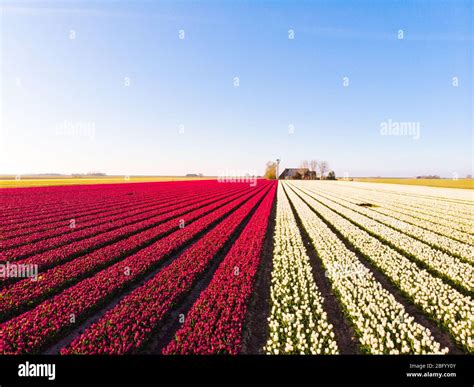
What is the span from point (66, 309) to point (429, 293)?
10321 millimetres

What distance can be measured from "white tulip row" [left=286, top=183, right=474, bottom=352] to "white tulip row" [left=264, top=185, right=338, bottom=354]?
2800mm

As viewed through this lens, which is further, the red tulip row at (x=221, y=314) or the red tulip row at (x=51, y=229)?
the red tulip row at (x=51, y=229)

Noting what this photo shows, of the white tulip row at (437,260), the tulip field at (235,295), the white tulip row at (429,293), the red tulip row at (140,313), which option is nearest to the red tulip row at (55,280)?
the tulip field at (235,295)

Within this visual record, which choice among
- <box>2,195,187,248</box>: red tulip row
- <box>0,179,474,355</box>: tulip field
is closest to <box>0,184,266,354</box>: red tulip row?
<box>0,179,474,355</box>: tulip field

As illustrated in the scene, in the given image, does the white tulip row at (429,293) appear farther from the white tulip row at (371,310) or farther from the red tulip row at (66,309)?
the red tulip row at (66,309)

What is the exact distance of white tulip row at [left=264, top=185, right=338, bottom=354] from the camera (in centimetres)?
473

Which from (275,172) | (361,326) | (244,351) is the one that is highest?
(275,172)

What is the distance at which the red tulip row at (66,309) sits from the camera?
4895 millimetres

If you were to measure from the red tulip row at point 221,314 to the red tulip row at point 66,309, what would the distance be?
2.85 m
